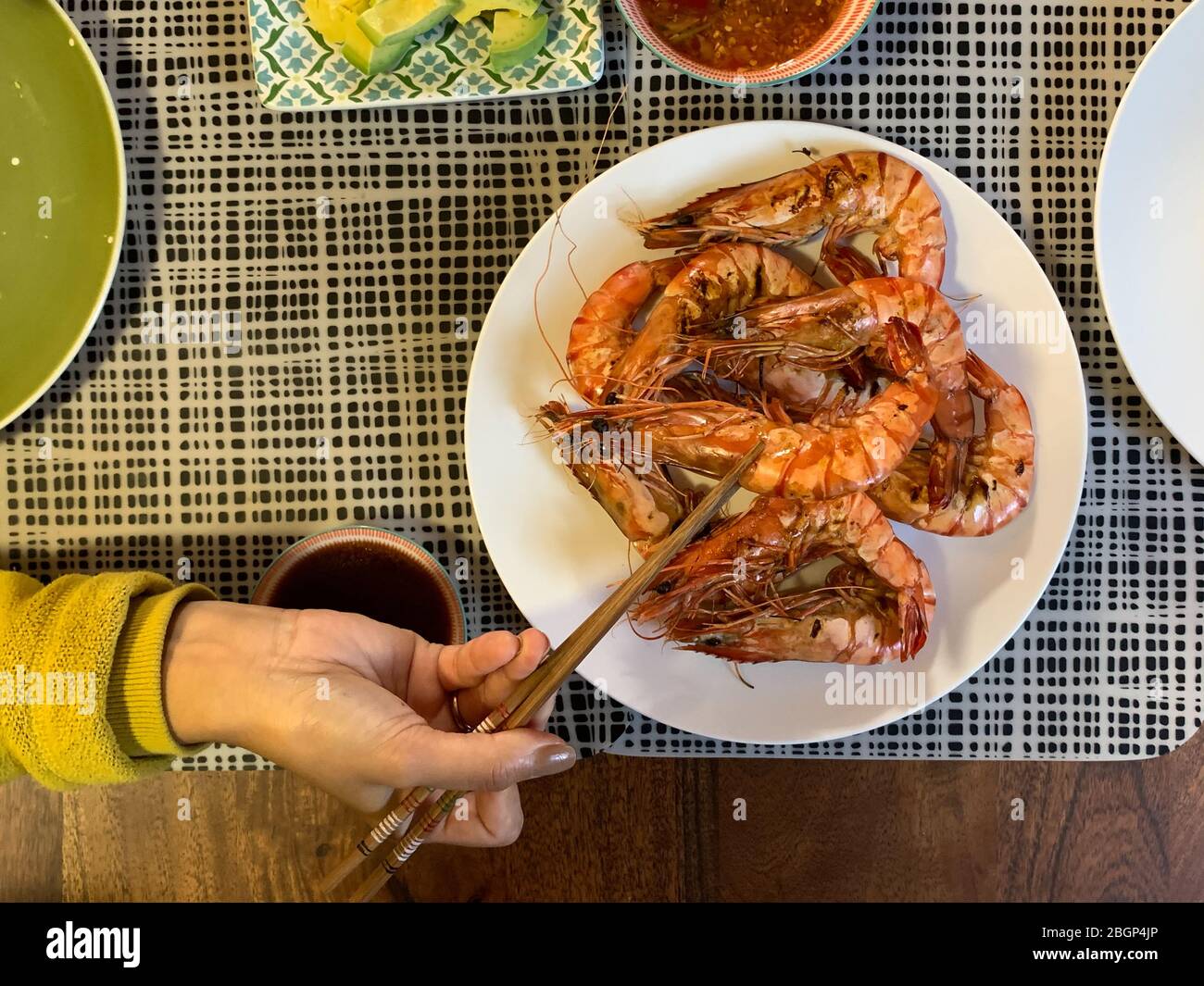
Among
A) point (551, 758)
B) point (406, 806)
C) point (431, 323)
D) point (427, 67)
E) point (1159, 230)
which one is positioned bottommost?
point (406, 806)

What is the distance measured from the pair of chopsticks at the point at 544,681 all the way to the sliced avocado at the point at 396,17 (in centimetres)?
71

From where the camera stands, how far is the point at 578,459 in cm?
119

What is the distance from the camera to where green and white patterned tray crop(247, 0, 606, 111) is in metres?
1.24

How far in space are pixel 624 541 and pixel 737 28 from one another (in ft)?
2.38

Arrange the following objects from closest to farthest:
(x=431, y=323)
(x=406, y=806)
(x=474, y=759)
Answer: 1. (x=474, y=759)
2. (x=406, y=806)
3. (x=431, y=323)

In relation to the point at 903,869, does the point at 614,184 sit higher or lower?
higher

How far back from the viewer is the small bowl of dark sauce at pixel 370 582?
1.23 metres

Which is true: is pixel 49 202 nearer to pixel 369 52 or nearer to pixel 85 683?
pixel 369 52

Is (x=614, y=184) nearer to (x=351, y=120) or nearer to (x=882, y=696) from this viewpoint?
(x=351, y=120)

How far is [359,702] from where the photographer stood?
1055 millimetres

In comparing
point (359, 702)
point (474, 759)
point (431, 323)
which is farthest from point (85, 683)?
point (431, 323)

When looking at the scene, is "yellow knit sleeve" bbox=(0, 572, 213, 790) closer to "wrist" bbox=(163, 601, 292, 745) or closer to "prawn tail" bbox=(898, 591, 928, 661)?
"wrist" bbox=(163, 601, 292, 745)
